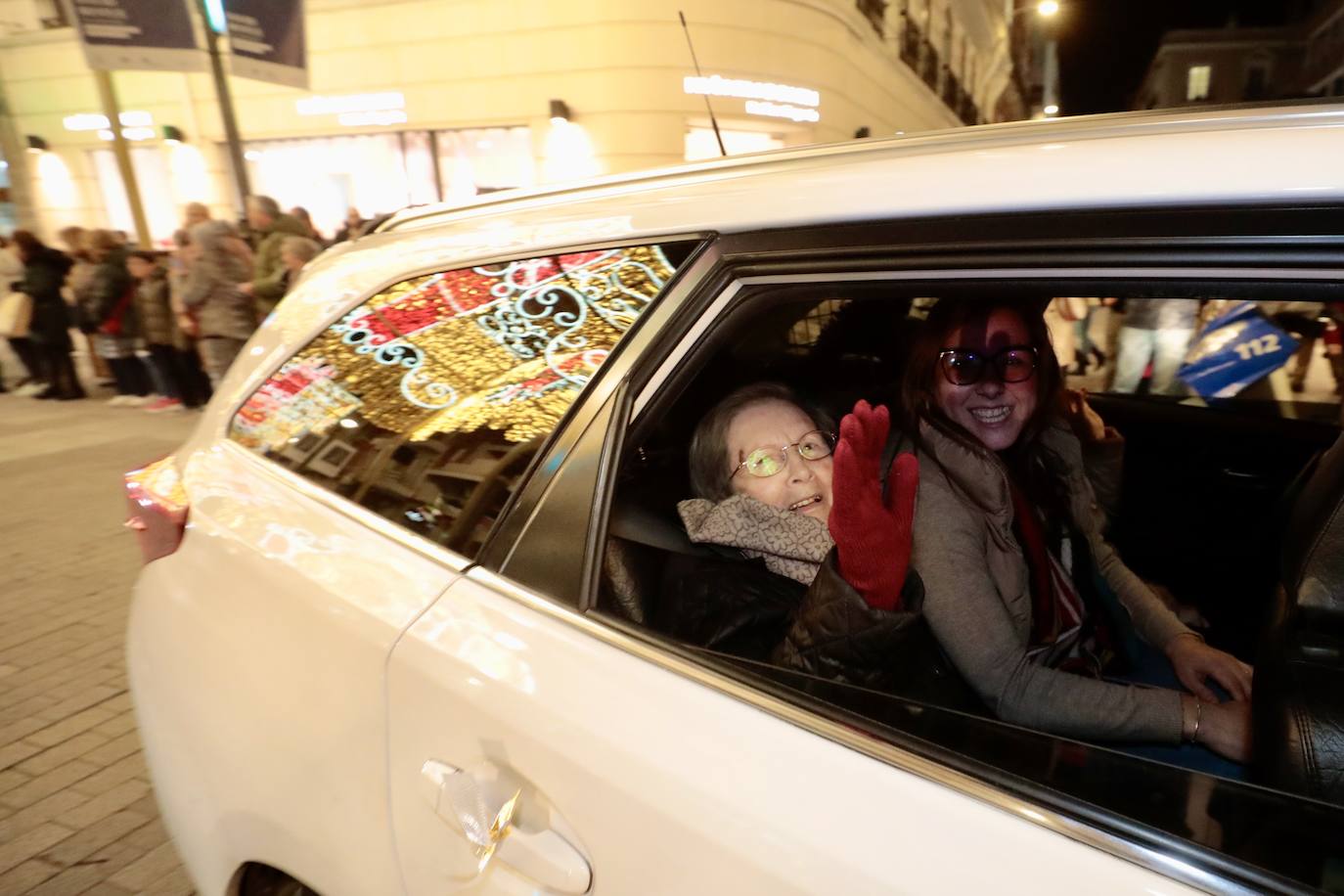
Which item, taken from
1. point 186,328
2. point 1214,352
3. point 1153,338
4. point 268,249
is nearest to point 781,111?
point 268,249

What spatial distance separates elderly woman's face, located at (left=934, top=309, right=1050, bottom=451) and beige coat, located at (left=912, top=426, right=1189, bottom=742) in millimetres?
117

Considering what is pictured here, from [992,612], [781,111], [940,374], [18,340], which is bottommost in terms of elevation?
[18,340]

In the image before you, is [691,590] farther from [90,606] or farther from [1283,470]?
[90,606]

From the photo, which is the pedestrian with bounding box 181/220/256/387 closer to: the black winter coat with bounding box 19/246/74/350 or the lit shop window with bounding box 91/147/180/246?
the black winter coat with bounding box 19/246/74/350

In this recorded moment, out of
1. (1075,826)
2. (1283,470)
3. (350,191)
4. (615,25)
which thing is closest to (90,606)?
(1075,826)

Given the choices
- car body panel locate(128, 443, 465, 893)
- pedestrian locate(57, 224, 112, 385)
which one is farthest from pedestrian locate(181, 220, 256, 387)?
car body panel locate(128, 443, 465, 893)

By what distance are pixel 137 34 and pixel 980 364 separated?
7.62 meters

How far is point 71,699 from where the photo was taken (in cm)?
315

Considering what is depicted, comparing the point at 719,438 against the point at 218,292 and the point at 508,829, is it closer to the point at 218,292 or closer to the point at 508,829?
the point at 508,829

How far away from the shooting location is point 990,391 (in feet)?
5.20

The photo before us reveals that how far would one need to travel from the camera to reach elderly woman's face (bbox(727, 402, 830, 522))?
1.56m

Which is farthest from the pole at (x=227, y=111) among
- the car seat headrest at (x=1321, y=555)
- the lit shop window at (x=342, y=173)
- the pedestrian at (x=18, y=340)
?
the car seat headrest at (x=1321, y=555)

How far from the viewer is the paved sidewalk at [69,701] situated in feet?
7.64

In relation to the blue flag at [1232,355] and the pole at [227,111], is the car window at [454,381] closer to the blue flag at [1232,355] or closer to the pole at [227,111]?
the blue flag at [1232,355]
